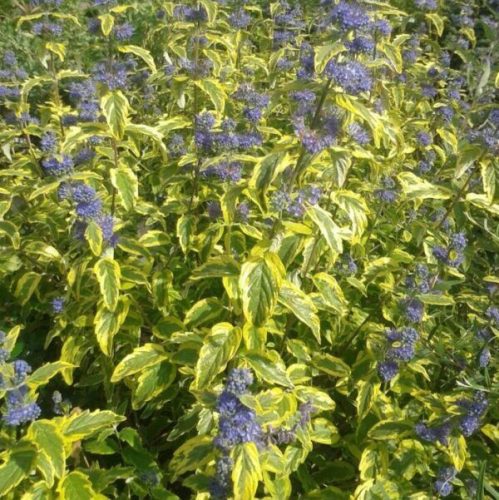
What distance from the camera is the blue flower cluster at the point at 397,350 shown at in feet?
8.23

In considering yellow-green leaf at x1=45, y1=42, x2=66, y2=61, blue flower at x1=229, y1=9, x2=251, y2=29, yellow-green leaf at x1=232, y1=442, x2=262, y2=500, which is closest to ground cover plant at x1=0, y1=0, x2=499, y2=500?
yellow-green leaf at x1=232, y1=442, x2=262, y2=500

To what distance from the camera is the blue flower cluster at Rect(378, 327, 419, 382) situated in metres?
2.51

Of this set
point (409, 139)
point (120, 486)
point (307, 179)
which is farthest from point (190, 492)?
point (409, 139)

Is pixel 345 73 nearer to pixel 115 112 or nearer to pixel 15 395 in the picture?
pixel 115 112

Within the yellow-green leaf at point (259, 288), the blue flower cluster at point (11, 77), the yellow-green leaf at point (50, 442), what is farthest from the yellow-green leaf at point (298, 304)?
the blue flower cluster at point (11, 77)

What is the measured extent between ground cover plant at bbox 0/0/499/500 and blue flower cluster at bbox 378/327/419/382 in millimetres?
14

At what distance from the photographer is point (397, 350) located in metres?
2.52

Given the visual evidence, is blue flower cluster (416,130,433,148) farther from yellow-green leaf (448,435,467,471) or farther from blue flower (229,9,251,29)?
yellow-green leaf (448,435,467,471)

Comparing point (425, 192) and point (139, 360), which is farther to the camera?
point (425, 192)

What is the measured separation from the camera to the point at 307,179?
122 inches

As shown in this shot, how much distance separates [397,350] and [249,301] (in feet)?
2.80

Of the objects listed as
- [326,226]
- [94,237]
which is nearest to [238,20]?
[94,237]

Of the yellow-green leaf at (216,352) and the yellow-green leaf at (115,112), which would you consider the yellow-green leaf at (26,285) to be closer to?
the yellow-green leaf at (115,112)

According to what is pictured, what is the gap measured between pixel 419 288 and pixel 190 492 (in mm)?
1583
